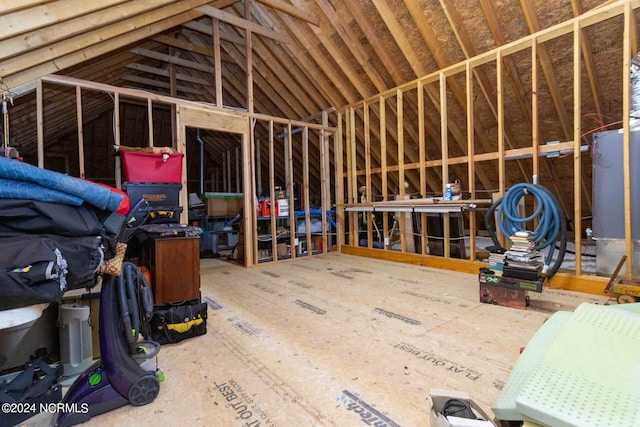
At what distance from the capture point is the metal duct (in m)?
2.87

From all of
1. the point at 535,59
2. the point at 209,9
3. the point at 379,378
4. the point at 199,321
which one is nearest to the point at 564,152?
the point at 535,59

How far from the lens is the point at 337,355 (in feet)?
6.45

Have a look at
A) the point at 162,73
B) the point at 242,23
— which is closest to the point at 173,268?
the point at 242,23

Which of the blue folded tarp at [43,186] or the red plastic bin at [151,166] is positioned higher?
the red plastic bin at [151,166]

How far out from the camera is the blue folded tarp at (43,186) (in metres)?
1.07

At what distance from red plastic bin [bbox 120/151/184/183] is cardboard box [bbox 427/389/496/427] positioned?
343 centimetres

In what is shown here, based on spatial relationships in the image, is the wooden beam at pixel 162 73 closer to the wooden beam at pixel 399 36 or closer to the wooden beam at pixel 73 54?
the wooden beam at pixel 73 54

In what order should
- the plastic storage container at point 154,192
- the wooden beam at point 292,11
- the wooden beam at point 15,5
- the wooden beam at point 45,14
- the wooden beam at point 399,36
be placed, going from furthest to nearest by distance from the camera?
the wooden beam at point 292,11 < the wooden beam at point 399,36 < the plastic storage container at point 154,192 < the wooden beam at point 45,14 < the wooden beam at point 15,5

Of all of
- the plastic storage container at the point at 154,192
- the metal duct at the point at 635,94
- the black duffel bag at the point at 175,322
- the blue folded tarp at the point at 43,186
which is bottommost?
the black duffel bag at the point at 175,322

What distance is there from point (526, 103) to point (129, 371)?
5215 mm

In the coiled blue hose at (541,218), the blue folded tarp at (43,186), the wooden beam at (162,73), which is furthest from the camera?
the wooden beam at (162,73)

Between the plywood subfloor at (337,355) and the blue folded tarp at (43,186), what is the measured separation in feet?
3.40

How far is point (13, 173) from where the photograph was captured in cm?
107

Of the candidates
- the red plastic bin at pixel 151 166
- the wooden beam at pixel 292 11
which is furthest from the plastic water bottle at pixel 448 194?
the red plastic bin at pixel 151 166
